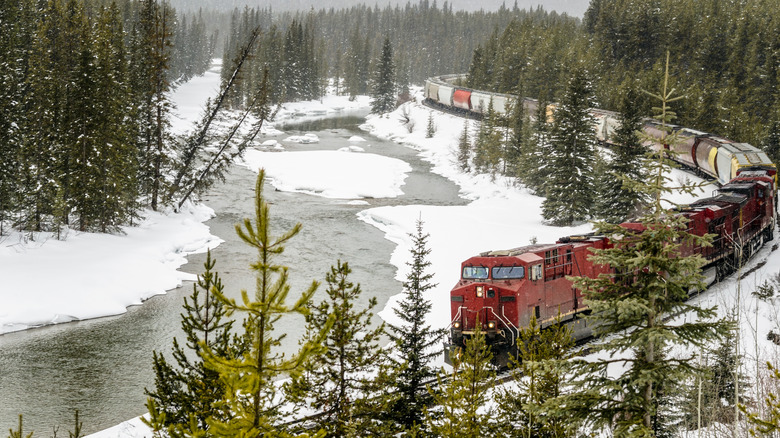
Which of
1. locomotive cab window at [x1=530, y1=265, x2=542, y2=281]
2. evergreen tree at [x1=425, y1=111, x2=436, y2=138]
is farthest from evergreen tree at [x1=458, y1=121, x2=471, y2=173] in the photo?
locomotive cab window at [x1=530, y1=265, x2=542, y2=281]

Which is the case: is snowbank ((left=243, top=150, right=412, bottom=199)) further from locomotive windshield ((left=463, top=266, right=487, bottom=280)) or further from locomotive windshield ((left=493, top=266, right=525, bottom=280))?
locomotive windshield ((left=493, top=266, right=525, bottom=280))

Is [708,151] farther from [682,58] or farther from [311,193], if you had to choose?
[682,58]

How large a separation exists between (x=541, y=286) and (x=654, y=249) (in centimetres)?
1206

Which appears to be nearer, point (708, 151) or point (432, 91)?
point (708, 151)

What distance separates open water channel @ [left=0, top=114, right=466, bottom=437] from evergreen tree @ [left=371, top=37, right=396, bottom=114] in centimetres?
7511

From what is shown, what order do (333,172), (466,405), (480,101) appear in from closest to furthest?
(466,405) → (333,172) → (480,101)

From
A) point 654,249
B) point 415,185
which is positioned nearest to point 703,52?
point 415,185

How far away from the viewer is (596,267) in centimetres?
2502

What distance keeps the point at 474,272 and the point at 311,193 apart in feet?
131

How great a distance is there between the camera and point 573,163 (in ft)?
158

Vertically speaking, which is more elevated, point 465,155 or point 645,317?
point 645,317

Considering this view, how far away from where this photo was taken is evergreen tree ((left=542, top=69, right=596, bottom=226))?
47875 mm

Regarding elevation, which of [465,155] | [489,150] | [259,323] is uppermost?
[259,323]

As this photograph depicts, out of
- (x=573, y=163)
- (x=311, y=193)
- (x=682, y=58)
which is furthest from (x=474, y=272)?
(x=682, y=58)
